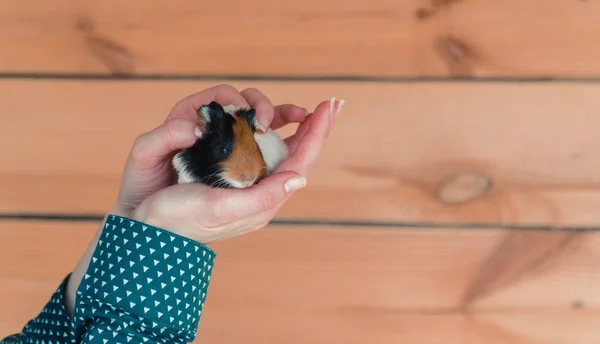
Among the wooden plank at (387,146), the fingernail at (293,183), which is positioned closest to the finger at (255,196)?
the fingernail at (293,183)

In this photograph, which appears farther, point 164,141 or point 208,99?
point 208,99

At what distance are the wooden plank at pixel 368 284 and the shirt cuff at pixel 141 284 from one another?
36 centimetres

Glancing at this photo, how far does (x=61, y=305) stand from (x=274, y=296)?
1.23ft

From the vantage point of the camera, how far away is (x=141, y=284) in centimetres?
55

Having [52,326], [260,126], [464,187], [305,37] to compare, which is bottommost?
[52,326]

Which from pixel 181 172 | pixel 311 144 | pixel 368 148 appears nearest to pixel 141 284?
pixel 181 172

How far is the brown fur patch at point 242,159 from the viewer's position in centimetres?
53

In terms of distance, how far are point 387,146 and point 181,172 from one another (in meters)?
0.43

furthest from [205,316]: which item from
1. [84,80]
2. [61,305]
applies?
[84,80]

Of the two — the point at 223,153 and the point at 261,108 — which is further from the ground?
the point at 261,108

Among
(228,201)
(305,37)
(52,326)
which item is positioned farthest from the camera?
(305,37)

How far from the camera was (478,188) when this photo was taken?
912 millimetres

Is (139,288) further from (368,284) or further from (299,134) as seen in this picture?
(368,284)

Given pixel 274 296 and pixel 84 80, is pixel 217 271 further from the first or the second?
pixel 84 80
